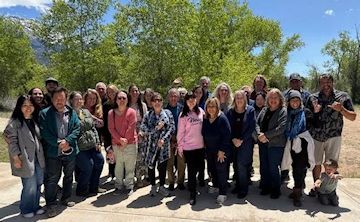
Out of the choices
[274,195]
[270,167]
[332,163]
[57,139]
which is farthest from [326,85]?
[57,139]

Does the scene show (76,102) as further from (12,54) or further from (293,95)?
(12,54)

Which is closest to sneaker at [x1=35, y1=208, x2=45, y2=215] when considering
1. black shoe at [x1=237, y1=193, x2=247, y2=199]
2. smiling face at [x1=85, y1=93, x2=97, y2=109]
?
smiling face at [x1=85, y1=93, x2=97, y2=109]

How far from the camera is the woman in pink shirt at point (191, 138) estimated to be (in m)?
5.59

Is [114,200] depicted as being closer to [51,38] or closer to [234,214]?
[234,214]

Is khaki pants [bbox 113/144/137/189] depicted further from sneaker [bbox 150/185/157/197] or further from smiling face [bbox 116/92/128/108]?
smiling face [bbox 116/92/128/108]

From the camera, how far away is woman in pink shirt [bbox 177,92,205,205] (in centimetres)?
559

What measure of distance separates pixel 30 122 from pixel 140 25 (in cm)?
1625

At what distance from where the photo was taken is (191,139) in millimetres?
5594

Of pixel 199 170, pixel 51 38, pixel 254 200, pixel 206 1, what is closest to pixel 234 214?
pixel 254 200

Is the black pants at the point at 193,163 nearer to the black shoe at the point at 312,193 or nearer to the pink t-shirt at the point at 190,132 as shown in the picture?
the pink t-shirt at the point at 190,132

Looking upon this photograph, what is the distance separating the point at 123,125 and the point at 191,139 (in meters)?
1.08

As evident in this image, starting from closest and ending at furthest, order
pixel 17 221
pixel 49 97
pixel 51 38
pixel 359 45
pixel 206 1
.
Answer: pixel 17 221
pixel 49 97
pixel 206 1
pixel 51 38
pixel 359 45

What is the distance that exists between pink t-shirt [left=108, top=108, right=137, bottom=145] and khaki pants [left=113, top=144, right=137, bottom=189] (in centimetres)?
13

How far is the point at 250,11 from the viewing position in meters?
32.6
